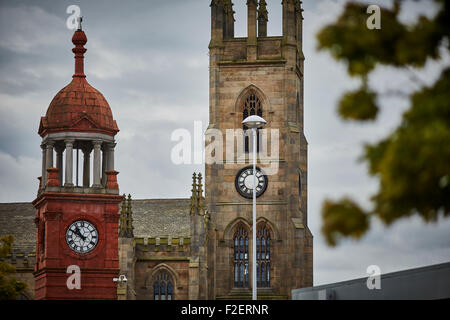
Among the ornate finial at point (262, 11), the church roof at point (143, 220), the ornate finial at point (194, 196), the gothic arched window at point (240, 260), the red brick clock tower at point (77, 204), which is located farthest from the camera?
the ornate finial at point (262, 11)

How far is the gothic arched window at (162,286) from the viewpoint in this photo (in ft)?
250

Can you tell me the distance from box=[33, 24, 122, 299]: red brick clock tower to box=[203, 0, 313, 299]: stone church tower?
14685 mm

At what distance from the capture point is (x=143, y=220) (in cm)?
8050

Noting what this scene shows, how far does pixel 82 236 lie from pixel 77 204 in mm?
1726

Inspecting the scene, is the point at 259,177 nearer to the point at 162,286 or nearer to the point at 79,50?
the point at 162,286

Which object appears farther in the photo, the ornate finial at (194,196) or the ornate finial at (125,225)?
the ornate finial at (194,196)

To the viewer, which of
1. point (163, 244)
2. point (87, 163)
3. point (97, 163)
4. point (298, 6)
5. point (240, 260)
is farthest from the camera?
point (298, 6)

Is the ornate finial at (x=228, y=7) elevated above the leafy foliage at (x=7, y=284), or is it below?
above

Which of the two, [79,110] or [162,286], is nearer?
[79,110]

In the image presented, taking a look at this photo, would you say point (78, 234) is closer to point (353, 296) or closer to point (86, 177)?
point (86, 177)

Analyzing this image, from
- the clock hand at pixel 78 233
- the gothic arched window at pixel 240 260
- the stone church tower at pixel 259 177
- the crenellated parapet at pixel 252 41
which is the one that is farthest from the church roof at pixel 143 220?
the clock hand at pixel 78 233

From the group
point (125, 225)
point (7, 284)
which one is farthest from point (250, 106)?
point (7, 284)

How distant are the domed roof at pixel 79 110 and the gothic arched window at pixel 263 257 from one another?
56.3 feet

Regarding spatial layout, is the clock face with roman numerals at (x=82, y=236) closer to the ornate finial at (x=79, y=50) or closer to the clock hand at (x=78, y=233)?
the clock hand at (x=78, y=233)
